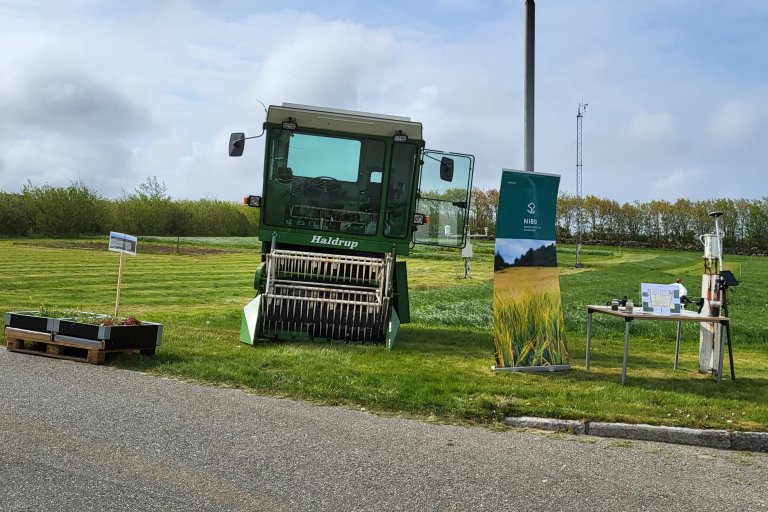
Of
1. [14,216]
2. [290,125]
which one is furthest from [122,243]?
[14,216]

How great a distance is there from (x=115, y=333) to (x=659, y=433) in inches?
267

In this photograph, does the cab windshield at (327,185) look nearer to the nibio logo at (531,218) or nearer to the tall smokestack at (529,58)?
the tall smokestack at (529,58)

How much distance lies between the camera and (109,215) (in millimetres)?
49094

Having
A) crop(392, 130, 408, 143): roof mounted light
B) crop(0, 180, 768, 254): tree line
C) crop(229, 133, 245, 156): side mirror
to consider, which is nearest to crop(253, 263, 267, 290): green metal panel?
crop(229, 133, 245, 156): side mirror

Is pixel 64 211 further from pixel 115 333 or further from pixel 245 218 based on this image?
pixel 115 333

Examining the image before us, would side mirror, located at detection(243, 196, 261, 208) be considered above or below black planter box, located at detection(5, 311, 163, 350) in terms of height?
above

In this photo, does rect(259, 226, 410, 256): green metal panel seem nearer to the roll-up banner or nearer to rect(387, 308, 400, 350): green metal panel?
rect(387, 308, 400, 350): green metal panel

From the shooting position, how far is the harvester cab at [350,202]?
12211mm

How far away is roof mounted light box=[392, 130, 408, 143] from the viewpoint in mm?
12391

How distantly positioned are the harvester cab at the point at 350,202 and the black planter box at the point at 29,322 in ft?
10.9

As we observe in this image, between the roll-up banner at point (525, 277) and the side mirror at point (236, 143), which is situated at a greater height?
the side mirror at point (236, 143)

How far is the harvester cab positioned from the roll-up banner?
236 centimetres

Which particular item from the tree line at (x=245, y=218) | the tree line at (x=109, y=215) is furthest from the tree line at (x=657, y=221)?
the tree line at (x=109, y=215)

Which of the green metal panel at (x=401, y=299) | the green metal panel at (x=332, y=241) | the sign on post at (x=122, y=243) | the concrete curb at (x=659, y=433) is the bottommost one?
the concrete curb at (x=659, y=433)
